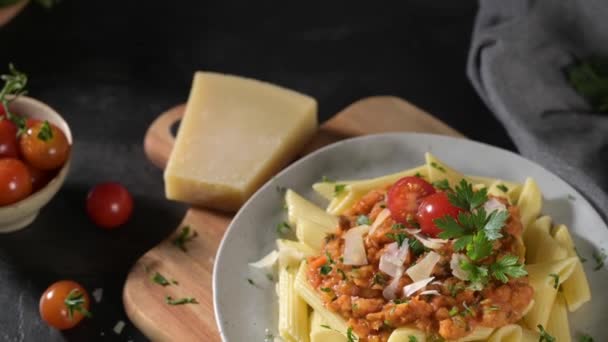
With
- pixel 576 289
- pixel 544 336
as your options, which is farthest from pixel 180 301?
pixel 576 289

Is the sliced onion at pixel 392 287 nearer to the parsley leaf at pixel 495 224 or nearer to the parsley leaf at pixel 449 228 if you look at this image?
the parsley leaf at pixel 449 228

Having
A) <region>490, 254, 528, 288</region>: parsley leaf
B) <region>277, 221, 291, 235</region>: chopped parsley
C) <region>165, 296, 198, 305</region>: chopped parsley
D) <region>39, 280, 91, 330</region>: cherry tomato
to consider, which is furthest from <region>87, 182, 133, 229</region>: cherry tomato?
<region>490, 254, 528, 288</region>: parsley leaf

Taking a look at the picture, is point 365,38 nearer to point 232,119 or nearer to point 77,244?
point 232,119

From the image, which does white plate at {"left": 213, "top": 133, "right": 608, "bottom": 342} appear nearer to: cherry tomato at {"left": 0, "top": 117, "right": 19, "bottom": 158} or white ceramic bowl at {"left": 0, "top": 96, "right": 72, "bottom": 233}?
white ceramic bowl at {"left": 0, "top": 96, "right": 72, "bottom": 233}

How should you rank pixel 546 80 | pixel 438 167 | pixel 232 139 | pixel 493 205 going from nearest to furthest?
pixel 493 205, pixel 438 167, pixel 232 139, pixel 546 80

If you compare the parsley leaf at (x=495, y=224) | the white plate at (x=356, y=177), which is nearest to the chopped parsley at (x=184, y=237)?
the white plate at (x=356, y=177)

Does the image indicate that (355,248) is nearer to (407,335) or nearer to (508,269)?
(407,335)
